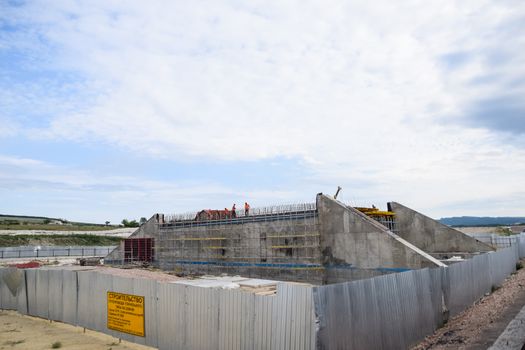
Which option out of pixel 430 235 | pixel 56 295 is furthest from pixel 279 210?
pixel 56 295

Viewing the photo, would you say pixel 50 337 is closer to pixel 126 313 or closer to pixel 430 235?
pixel 126 313

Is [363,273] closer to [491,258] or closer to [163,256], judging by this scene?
[491,258]

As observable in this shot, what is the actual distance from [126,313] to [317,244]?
52.3 feet

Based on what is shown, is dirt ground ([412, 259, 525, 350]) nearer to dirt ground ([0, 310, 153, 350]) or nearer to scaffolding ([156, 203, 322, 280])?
dirt ground ([0, 310, 153, 350])

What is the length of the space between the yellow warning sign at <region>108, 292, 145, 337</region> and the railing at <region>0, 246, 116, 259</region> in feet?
141

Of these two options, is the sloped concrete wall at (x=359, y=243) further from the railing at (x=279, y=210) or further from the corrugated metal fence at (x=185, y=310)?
the corrugated metal fence at (x=185, y=310)

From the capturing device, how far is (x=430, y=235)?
29.2 metres

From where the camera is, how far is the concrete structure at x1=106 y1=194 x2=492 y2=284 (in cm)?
2470

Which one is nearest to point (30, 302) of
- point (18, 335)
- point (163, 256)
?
point (18, 335)

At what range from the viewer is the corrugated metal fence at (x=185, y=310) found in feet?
32.4

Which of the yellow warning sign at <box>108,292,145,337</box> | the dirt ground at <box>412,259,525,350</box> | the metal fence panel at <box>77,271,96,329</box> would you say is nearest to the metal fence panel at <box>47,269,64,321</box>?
the metal fence panel at <box>77,271,96,329</box>

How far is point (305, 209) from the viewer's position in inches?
1172

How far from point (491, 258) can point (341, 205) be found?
918cm

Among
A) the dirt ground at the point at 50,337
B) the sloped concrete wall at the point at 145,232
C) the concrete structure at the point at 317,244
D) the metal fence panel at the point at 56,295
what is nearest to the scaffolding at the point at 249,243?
the concrete structure at the point at 317,244
